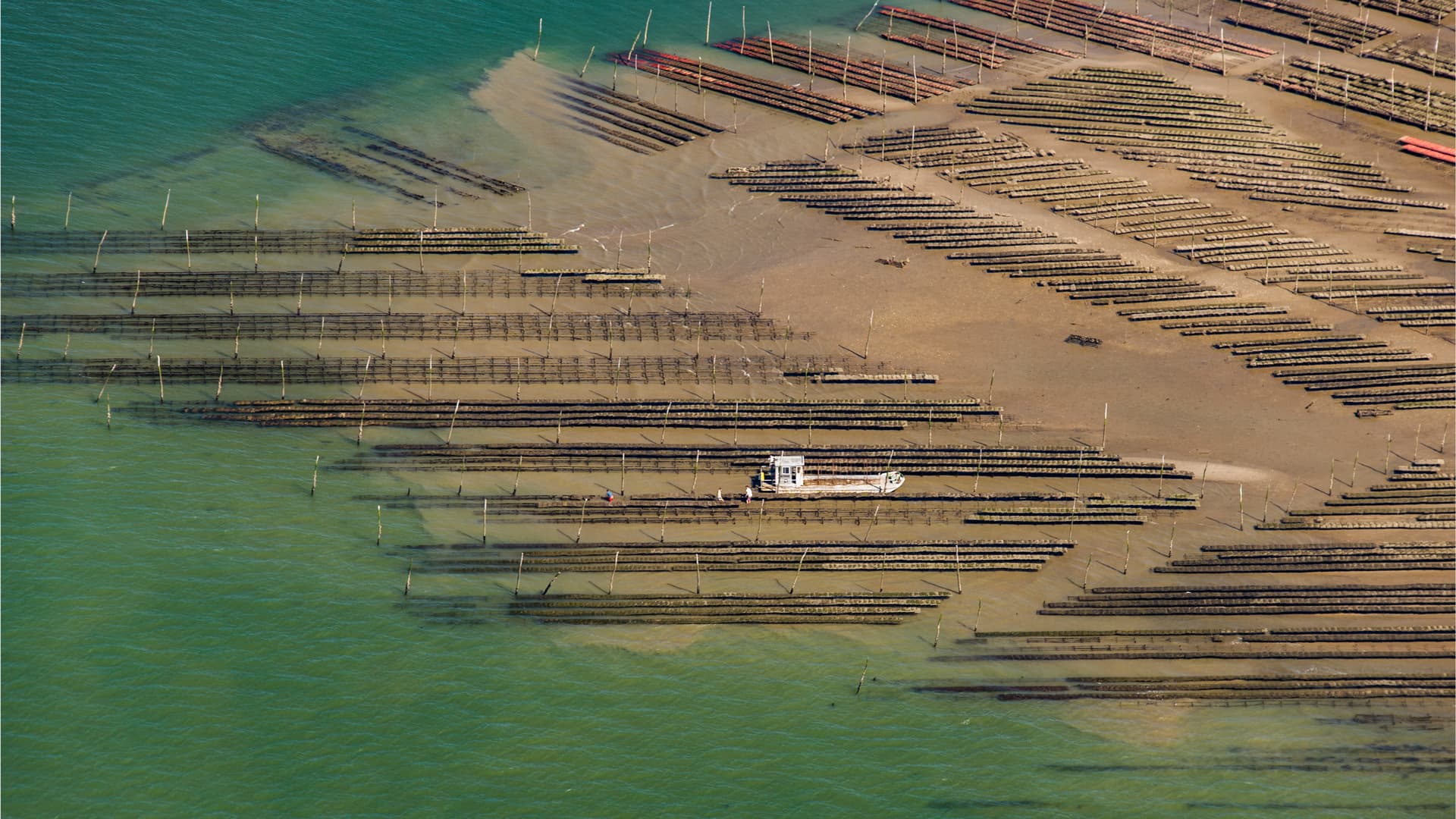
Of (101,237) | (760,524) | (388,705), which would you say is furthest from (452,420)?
(101,237)

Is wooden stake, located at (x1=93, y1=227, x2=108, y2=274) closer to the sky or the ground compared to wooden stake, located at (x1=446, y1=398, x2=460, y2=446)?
closer to the sky

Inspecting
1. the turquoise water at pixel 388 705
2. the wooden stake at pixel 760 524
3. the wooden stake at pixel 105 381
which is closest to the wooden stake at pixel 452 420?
the turquoise water at pixel 388 705

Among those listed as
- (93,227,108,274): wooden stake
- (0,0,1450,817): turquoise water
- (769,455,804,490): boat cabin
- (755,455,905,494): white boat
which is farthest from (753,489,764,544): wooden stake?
(93,227,108,274): wooden stake

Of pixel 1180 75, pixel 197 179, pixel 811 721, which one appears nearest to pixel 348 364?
pixel 197 179

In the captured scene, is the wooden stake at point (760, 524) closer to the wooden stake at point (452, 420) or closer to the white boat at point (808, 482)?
the white boat at point (808, 482)

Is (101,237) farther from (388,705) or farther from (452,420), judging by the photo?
(388,705)

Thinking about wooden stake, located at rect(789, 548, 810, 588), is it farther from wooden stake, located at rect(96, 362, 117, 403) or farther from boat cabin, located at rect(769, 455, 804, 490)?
wooden stake, located at rect(96, 362, 117, 403)

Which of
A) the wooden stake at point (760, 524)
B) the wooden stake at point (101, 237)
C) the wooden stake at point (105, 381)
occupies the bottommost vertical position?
the wooden stake at point (760, 524)
